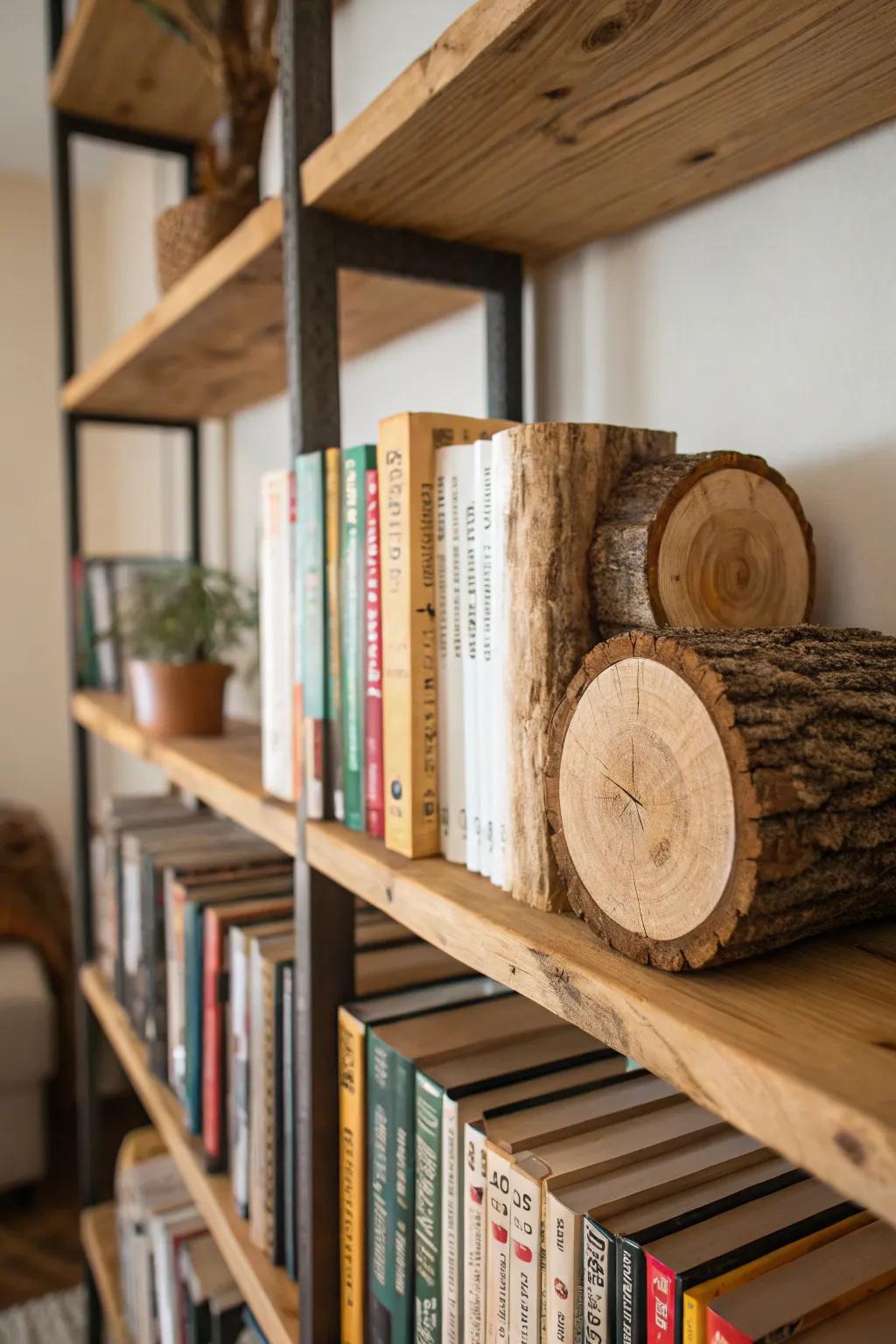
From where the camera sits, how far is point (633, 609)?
1.80ft

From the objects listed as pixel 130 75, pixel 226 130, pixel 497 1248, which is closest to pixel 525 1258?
pixel 497 1248

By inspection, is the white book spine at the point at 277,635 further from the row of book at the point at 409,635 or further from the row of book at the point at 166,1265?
the row of book at the point at 166,1265

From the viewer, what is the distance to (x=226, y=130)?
1243mm

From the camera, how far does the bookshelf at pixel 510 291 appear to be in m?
0.41

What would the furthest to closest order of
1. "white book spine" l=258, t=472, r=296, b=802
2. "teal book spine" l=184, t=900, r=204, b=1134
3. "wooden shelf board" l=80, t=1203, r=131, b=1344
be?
"wooden shelf board" l=80, t=1203, r=131, b=1344 → "teal book spine" l=184, t=900, r=204, b=1134 → "white book spine" l=258, t=472, r=296, b=802

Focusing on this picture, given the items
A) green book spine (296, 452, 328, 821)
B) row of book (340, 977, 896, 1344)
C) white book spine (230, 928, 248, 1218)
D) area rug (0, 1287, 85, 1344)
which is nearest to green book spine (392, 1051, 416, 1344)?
row of book (340, 977, 896, 1344)

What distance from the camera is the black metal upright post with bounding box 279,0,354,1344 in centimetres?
76

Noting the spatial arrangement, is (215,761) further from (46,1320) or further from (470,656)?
(46,1320)

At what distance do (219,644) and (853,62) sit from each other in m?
1.04

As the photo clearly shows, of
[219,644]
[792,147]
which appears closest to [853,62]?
[792,147]

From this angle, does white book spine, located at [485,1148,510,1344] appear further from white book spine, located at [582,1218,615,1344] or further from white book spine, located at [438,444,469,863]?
white book spine, located at [438,444,469,863]

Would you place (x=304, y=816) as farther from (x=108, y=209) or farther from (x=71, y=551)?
(x=108, y=209)

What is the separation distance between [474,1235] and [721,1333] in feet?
0.69

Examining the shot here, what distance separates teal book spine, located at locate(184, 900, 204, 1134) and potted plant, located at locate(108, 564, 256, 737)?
27cm
